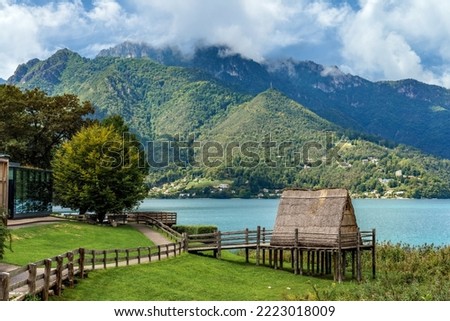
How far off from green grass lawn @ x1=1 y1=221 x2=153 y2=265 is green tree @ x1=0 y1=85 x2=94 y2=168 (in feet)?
52.4

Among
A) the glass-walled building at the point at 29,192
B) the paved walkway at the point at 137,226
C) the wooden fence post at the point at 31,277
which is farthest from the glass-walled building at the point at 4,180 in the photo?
the wooden fence post at the point at 31,277

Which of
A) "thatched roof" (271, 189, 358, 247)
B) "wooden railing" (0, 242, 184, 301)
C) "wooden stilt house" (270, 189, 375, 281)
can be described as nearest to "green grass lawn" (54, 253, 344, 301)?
"wooden railing" (0, 242, 184, 301)

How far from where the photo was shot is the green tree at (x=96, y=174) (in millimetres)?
56781

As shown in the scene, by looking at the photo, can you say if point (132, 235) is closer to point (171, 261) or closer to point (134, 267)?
point (171, 261)

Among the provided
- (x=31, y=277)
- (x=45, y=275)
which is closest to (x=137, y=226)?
(x=45, y=275)

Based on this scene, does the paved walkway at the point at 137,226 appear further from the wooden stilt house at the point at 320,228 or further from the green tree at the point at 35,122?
the green tree at the point at 35,122

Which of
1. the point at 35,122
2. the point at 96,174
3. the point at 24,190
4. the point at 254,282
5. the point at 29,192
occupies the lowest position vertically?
the point at 254,282

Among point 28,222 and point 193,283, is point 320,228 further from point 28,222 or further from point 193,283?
point 28,222

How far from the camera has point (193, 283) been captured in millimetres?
30469

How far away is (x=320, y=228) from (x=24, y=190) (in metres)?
25.5

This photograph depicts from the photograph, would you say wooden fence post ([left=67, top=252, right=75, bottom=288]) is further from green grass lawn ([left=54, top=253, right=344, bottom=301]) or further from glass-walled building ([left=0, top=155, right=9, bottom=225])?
glass-walled building ([left=0, top=155, right=9, bottom=225])

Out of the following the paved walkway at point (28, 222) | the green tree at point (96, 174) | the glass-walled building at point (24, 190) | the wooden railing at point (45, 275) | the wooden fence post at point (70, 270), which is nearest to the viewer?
the wooden railing at point (45, 275)

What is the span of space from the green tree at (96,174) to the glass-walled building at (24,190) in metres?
1.25
